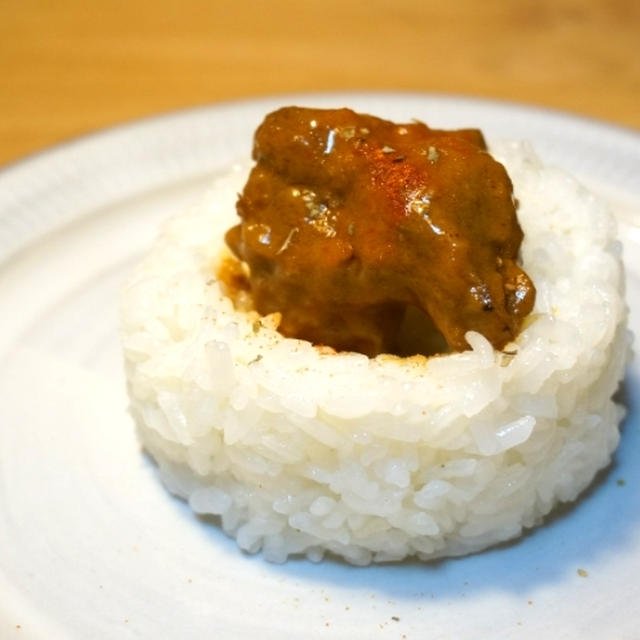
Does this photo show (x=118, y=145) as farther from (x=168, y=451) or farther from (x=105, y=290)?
(x=168, y=451)

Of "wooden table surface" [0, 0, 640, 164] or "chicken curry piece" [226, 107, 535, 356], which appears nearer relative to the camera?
"chicken curry piece" [226, 107, 535, 356]

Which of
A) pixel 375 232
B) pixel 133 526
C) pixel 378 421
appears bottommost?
pixel 133 526

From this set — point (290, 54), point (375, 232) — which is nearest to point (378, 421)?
point (375, 232)

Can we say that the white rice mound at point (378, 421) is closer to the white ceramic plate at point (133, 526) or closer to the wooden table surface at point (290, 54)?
the white ceramic plate at point (133, 526)

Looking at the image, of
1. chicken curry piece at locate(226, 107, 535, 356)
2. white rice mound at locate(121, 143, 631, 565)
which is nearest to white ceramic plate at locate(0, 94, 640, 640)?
white rice mound at locate(121, 143, 631, 565)

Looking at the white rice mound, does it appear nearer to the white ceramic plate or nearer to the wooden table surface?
the white ceramic plate

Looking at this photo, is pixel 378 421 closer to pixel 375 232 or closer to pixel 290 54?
pixel 375 232
